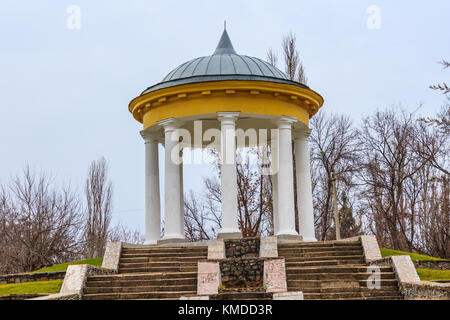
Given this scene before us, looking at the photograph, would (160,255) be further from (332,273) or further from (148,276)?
(332,273)

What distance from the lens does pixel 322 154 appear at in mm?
40719

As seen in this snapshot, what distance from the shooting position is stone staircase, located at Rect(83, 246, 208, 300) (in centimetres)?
1612

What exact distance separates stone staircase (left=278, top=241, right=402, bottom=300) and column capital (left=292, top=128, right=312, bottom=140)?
21.6 feet

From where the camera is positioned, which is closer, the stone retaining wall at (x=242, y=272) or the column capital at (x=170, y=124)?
the stone retaining wall at (x=242, y=272)

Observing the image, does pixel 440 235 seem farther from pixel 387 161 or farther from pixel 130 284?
pixel 130 284

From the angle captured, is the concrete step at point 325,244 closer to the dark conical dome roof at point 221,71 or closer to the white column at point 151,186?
the dark conical dome roof at point 221,71

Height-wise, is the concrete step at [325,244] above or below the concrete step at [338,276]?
above

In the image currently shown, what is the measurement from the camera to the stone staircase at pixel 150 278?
52.9ft

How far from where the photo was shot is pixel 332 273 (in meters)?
16.5

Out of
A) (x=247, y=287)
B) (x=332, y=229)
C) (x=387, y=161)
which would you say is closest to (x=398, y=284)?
(x=247, y=287)

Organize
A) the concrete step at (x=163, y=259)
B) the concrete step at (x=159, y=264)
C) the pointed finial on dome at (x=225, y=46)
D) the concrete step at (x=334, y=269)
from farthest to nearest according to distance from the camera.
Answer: the pointed finial on dome at (x=225, y=46) < the concrete step at (x=163, y=259) < the concrete step at (x=159, y=264) < the concrete step at (x=334, y=269)

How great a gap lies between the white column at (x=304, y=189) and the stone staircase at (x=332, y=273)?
4.62 metres

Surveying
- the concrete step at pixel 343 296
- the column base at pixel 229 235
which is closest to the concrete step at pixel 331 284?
the concrete step at pixel 343 296

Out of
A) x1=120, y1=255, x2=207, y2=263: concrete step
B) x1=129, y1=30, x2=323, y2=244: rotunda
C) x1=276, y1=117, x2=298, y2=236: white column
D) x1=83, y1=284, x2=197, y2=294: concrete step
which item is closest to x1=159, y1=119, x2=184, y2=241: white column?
x1=129, y1=30, x2=323, y2=244: rotunda
